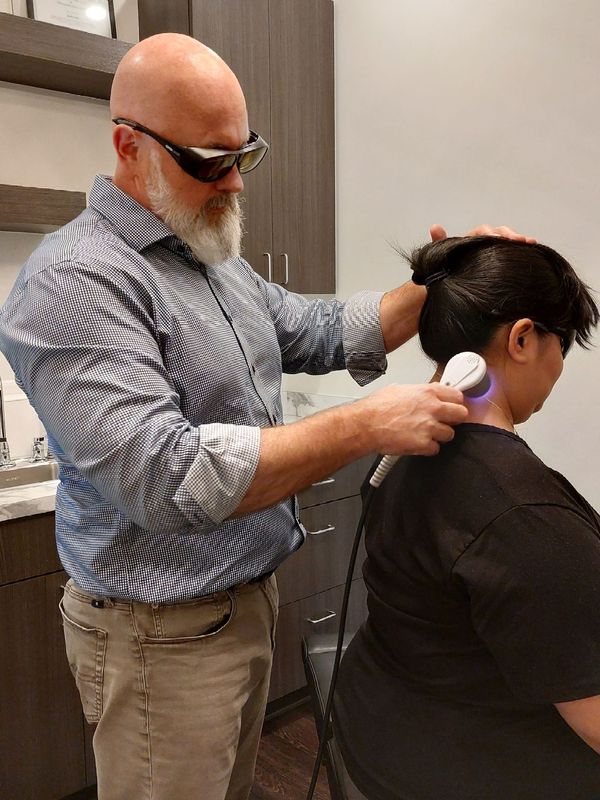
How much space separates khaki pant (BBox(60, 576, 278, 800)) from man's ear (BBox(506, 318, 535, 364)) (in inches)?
24.4

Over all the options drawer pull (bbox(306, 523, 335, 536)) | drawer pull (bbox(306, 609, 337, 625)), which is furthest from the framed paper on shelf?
drawer pull (bbox(306, 609, 337, 625))

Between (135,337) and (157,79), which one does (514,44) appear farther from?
(135,337)

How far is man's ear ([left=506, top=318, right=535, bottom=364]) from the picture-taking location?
0.99m

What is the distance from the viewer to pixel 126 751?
1188mm

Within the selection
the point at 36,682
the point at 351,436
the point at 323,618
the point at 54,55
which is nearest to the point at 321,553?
the point at 323,618

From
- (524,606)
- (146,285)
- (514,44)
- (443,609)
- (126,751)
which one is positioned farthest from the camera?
(514,44)

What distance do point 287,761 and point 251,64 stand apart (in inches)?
91.9

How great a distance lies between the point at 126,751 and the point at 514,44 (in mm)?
2190

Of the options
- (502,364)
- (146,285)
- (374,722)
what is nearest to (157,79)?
(146,285)

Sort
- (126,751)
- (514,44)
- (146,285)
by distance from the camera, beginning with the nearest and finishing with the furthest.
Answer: (146,285), (126,751), (514,44)

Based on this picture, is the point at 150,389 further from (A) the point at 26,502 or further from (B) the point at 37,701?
(B) the point at 37,701

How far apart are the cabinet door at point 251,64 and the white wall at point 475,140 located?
14.4 inches

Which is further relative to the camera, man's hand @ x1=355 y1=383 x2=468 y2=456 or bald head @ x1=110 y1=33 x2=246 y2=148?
bald head @ x1=110 y1=33 x2=246 y2=148

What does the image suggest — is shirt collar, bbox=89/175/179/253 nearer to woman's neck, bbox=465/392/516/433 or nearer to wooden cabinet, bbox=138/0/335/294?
woman's neck, bbox=465/392/516/433
